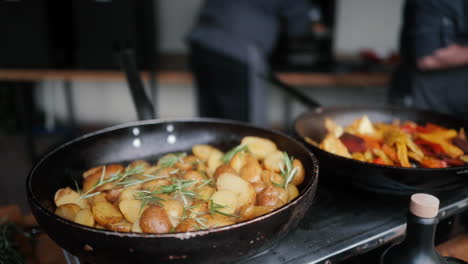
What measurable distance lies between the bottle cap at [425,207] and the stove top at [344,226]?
23 centimetres

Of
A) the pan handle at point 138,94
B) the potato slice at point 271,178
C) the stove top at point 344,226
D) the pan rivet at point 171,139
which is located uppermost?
the pan handle at point 138,94

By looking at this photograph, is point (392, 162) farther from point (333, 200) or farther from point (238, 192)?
point (238, 192)

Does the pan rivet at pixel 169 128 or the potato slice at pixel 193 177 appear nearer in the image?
the potato slice at pixel 193 177

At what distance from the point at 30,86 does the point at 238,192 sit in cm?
428

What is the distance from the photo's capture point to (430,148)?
1.14 meters

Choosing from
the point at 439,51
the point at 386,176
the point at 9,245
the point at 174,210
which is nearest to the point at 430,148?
the point at 386,176

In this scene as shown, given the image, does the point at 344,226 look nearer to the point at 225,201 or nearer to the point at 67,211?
the point at 225,201

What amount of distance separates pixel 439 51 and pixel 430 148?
4.90 ft

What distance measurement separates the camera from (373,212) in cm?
101

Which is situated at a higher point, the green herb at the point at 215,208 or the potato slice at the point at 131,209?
the green herb at the point at 215,208

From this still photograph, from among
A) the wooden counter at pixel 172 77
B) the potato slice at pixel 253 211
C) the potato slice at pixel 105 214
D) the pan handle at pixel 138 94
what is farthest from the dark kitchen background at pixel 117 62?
the potato slice at pixel 253 211

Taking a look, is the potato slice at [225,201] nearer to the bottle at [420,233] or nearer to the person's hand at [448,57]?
the bottle at [420,233]

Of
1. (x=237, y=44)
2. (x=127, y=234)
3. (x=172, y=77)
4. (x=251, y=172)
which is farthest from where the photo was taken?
(x=172, y=77)

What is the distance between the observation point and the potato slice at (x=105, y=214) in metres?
0.78
